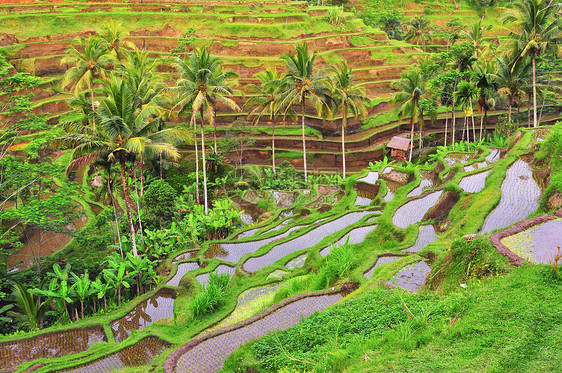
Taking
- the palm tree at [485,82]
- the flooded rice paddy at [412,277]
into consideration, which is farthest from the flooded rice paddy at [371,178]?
the flooded rice paddy at [412,277]

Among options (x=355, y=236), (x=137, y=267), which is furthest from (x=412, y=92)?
(x=137, y=267)

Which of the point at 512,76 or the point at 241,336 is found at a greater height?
the point at 512,76

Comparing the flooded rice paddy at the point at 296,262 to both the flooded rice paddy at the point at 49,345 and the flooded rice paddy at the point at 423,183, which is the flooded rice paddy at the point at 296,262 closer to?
the flooded rice paddy at the point at 49,345

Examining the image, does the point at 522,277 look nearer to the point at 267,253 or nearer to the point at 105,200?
the point at 267,253

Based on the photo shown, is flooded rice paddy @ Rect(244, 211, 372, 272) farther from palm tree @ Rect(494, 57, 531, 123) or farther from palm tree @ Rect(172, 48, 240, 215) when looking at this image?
palm tree @ Rect(494, 57, 531, 123)

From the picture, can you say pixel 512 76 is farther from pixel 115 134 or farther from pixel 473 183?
pixel 115 134

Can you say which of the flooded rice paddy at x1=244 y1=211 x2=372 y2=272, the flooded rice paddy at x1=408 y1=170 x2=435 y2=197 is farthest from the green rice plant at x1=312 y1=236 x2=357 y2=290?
the flooded rice paddy at x1=408 y1=170 x2=435 y2=197
